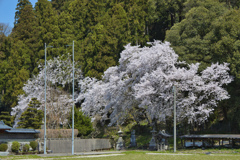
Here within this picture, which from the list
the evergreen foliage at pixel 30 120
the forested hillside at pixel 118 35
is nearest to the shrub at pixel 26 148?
the evergreen foliage at pixel 30 120

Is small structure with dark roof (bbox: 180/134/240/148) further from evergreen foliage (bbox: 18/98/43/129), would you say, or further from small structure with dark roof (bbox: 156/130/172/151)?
evergreen foliage (bbox: 18/98/43/129)

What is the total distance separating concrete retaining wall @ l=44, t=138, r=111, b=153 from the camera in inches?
1636

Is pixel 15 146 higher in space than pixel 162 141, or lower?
lower

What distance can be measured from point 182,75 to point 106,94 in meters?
12.3

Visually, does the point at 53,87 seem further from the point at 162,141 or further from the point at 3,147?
the point at 3,147

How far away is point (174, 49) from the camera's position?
48438mm

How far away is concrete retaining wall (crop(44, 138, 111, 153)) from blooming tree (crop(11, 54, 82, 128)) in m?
12.1

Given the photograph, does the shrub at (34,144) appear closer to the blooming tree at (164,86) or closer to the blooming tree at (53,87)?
the blooming tree at (164,86)

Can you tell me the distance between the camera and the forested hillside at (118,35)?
4419cm

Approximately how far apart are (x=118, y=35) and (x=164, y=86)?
2132cm

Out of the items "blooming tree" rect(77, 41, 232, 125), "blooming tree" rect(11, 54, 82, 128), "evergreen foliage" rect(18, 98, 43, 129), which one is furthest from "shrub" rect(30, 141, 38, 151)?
"blooming tree" rect(11, 54, 82, 128)

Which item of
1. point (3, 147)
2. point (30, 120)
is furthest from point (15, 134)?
point (30, 120)

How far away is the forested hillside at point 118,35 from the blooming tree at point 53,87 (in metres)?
1.92

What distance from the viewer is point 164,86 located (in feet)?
144
